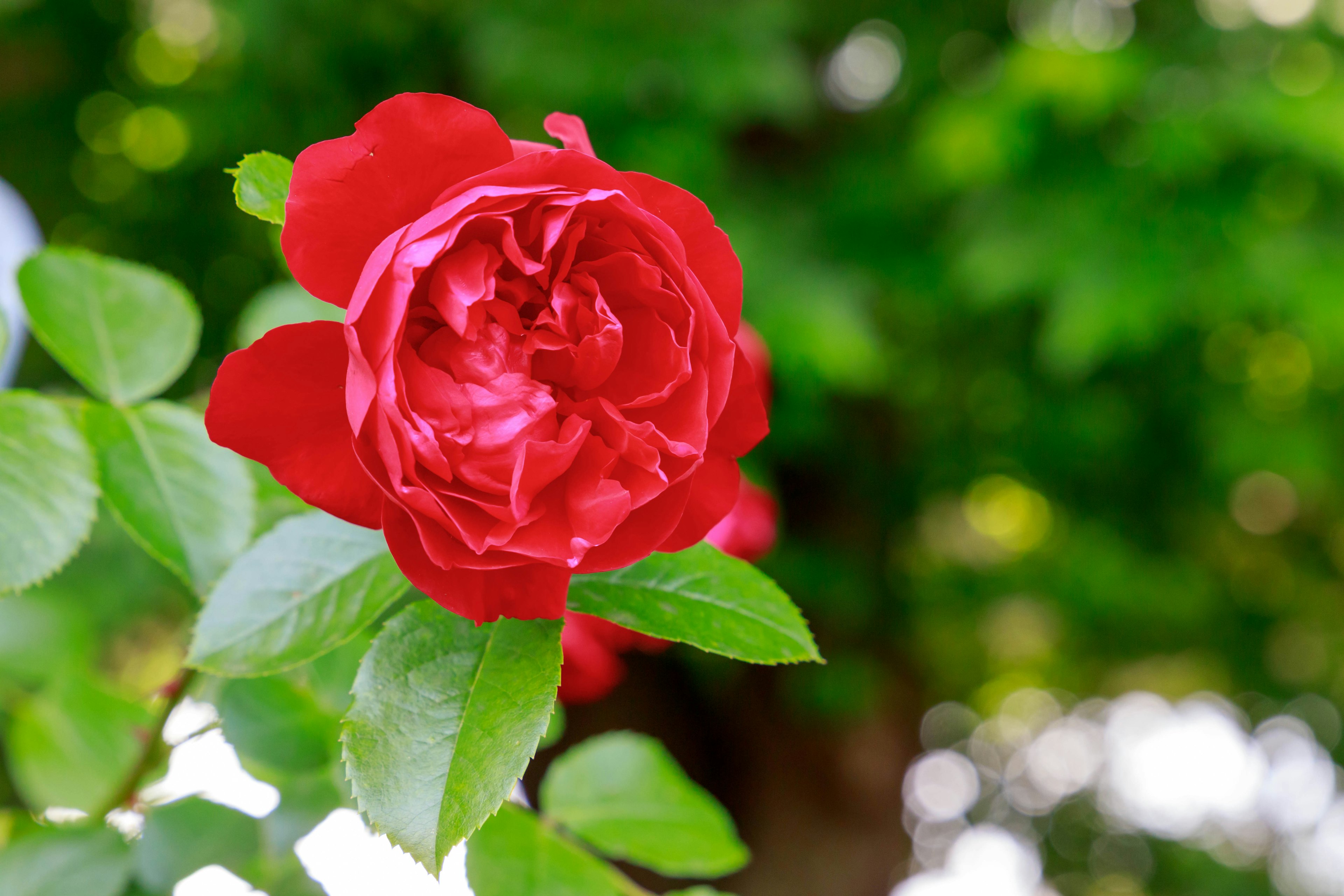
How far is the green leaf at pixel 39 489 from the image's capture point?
1.00ft

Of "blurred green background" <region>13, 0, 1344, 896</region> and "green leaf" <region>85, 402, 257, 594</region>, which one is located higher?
"green leaf" <region>85, 402, 257, 594</region>

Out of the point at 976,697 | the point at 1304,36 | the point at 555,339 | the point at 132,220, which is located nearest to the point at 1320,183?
the point at 1304,36

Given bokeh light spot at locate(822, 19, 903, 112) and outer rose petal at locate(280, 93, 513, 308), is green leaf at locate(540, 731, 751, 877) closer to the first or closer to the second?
outer rose petal at locate(280, 93, 513, 308)

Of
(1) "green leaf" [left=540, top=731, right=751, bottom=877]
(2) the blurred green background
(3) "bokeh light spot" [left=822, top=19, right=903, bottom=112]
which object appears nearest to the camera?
(1) "green leaf" [left=540, top=731, right=751, bottom=877]

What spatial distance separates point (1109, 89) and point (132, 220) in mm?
1960

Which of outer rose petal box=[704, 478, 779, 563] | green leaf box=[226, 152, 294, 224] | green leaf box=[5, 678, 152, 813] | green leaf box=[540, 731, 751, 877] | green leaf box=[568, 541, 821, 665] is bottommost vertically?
green leaf box=[5, 678, 152, 813]

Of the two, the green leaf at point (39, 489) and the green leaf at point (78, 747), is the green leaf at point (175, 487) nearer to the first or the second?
the green leaf at point (39, 489)

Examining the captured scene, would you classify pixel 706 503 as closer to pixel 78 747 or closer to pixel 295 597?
pixel 295 597

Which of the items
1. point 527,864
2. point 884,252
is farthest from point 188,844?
point 884,252

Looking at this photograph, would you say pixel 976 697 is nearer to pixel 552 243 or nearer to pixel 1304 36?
pixel 1304 36

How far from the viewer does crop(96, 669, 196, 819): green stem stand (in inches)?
14.6

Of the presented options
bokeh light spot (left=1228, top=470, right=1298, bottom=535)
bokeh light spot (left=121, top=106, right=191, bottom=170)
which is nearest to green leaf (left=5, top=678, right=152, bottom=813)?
bokeh light spot (left=121, top=106, right=191, bottom=170)

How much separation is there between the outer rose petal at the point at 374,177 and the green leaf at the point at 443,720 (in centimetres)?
10

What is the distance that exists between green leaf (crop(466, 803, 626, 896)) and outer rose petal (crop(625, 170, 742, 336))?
23 centimetres
